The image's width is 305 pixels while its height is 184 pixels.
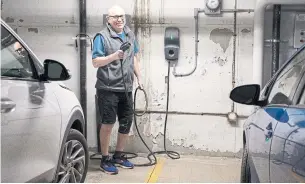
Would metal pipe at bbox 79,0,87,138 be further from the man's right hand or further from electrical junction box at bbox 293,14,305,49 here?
electrical junction box at bbox 293,14,305,49

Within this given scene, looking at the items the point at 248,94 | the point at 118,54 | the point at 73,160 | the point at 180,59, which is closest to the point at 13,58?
the point at 73,160

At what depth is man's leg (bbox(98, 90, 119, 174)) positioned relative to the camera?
477cm

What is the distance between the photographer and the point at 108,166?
4875mm

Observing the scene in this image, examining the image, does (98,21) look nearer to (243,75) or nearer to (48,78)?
(243,75)

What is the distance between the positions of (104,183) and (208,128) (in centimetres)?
177

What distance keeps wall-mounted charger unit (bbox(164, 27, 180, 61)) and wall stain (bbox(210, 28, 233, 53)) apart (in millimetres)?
458

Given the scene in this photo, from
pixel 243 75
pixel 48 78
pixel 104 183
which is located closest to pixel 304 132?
pixel 48 78

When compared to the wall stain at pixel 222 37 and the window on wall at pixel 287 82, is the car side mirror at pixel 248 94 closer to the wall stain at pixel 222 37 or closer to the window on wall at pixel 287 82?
the window on wall at pixel 287 82

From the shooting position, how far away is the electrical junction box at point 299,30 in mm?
5184

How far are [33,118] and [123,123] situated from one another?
8.10 feet

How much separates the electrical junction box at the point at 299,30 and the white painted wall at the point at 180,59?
0.55 meters

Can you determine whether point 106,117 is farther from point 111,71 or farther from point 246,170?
point 246,170

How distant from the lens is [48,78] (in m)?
2.94

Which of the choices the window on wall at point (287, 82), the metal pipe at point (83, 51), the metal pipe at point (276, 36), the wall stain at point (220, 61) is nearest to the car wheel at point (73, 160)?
the window on wall at point (287, 82)
